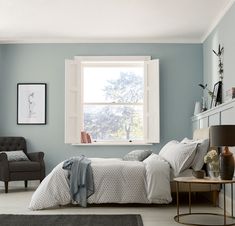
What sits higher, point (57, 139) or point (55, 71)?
point (55, 71)

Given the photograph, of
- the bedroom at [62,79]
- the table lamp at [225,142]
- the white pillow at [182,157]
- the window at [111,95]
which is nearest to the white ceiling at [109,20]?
the bedroom at [62,79]

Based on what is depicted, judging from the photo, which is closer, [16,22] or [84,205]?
[84,205]

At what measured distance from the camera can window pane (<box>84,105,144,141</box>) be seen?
8086 millimetres

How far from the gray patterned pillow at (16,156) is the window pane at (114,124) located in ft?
4.27

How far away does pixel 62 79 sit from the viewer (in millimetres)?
8008

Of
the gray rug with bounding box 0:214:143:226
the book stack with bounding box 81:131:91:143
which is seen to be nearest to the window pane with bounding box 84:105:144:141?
the book stack with bounding box 81:131:91:143

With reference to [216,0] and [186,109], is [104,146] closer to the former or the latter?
[186,109]

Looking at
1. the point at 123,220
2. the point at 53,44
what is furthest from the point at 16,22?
the point at 123,220

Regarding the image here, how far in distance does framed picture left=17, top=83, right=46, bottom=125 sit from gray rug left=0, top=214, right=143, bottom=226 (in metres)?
3.49

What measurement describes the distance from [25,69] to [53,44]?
0.70 meters

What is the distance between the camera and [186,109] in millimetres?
7957

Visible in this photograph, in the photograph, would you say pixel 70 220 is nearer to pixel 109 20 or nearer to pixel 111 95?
pixel 109 20

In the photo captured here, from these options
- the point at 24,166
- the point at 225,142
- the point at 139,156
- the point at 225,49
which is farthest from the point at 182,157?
the point at 24,166

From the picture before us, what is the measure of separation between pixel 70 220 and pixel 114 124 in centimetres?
389
